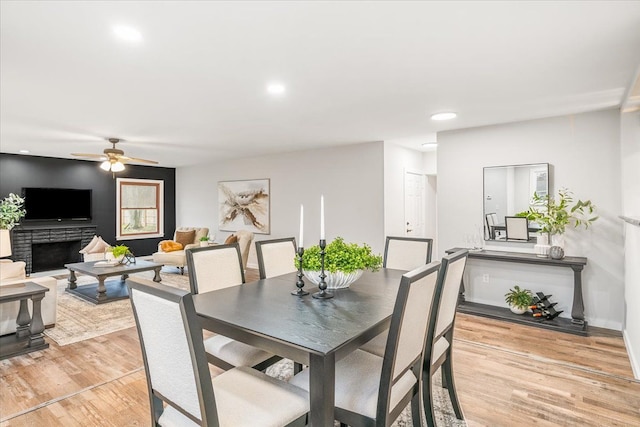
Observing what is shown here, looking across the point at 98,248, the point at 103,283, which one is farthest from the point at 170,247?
the point at 103,283

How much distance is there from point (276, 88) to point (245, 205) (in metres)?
4.70

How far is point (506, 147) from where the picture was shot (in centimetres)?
424

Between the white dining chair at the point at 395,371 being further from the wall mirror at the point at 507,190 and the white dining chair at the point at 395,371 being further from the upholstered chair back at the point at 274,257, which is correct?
the wall mirror at the point at 507,190

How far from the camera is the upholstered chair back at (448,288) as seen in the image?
1.88 m

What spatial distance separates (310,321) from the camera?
5.40ft

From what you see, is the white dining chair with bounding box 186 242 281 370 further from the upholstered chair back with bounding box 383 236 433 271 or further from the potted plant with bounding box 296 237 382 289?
the upholstered chair back with bounding box 383 236 433 271

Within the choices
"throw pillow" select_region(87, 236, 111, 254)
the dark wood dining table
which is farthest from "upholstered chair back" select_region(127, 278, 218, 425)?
"throw pillow" select_region(87, 236, 111, 254)

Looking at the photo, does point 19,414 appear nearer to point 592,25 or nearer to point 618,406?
point 618,406

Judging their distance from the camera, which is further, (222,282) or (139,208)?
(139,208)

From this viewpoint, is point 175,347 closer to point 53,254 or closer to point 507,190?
point 507,190

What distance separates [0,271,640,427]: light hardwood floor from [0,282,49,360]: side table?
0.39 ft

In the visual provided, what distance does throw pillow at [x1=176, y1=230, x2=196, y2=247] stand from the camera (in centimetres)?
731

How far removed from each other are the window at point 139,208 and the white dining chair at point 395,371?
7767mm

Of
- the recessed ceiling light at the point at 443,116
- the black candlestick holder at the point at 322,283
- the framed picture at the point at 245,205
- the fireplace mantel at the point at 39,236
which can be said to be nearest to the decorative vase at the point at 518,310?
the recessed ceiling light at the point at 443,116
